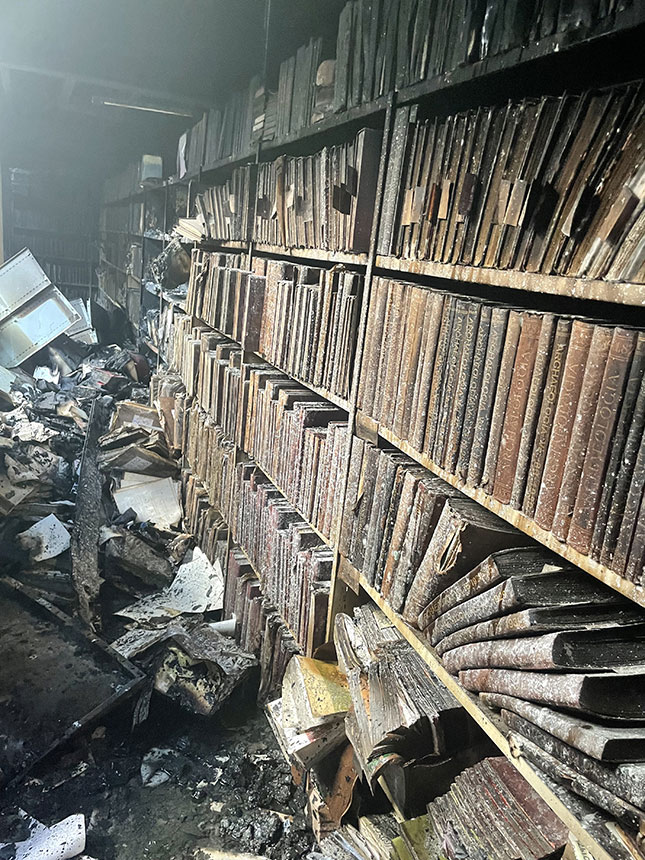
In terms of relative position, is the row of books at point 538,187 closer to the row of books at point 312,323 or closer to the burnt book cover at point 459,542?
the row of books at point 312,323

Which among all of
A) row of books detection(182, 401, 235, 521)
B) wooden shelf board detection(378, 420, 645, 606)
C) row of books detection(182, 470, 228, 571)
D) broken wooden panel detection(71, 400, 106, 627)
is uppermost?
wooden shelf board detection(378, 420, 645, 606)

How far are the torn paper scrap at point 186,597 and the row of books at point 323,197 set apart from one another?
186 cm

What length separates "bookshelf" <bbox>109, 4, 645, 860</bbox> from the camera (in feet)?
3.28

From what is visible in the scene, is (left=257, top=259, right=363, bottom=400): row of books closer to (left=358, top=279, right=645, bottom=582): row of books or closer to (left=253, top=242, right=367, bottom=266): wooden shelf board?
(left=253, top=242, right=367, bottom=266): wooden shelf board

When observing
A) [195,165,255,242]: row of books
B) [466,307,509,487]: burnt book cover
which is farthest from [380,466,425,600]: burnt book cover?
[195,165,255,242]: row of books

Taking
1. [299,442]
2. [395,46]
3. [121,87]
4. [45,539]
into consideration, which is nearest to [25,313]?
[121,87]

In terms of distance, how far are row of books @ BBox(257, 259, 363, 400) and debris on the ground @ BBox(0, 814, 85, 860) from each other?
172cm

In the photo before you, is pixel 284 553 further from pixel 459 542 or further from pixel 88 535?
pixel 88 535

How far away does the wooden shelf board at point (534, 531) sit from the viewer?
949 mm

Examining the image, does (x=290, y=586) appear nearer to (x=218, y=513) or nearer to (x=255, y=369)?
(x=255, y=369)

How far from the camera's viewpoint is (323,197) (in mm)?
2094

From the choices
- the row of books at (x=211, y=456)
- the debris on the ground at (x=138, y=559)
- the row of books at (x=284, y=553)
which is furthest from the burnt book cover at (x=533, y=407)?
the debris on the ground at (x=138, y=559)

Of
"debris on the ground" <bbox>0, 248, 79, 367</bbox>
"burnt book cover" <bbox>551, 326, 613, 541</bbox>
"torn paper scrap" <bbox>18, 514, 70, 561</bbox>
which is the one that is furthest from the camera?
"debris on the ground" <bbox>0, 248, 79, 367</bbox>

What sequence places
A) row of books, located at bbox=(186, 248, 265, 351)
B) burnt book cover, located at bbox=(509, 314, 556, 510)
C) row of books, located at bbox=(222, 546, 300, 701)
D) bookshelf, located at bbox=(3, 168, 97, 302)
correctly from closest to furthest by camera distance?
burnt book cover, located at bbox=(509, 314, 556, 510) < row of books, located at bbox=(222, 546, 300, 701) < row of books, located at bbox=(186, 248, 265, 351) < bookshelf, located at bbox=(3, 168, 97, 302)
